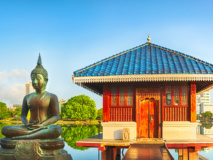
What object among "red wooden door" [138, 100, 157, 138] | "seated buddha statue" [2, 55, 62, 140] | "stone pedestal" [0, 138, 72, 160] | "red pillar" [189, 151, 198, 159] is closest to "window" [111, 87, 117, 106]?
"red wooden door" [138, 100, 157, 138]

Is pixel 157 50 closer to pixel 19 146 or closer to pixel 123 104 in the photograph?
pixel 123 104

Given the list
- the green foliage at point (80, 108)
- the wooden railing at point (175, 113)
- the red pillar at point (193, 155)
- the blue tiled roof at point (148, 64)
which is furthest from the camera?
the green foliage at point (80, 108)

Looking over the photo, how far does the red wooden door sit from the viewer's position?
1648 cm

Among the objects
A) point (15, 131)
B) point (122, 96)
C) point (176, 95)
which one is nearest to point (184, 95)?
point (176, 95)

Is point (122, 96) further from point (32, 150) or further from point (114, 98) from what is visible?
point (32, 150)

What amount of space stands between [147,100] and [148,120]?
1089mm

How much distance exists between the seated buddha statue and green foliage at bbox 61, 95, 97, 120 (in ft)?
213

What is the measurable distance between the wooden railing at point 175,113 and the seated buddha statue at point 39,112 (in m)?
9.27

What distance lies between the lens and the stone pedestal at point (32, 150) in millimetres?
7379

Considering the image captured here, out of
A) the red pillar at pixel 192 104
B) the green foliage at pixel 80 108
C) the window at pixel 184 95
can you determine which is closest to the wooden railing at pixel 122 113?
the window at pixel 184 95

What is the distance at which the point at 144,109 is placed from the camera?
54.2 ft

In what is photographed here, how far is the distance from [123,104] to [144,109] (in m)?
1.18

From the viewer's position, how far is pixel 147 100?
16.6 metres

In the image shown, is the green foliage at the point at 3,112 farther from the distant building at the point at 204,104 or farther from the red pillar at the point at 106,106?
the distant building at the point at 204,104
